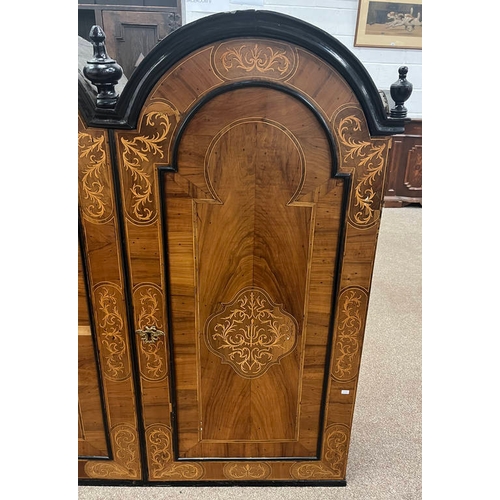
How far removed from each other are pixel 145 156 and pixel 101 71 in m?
0.20

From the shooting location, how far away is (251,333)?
123cm

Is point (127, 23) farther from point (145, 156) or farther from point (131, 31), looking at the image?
point (145, 156)

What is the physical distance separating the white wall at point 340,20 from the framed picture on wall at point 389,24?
0.05m

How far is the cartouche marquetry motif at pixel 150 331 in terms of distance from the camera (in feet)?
3.83

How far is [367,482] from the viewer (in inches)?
57.5

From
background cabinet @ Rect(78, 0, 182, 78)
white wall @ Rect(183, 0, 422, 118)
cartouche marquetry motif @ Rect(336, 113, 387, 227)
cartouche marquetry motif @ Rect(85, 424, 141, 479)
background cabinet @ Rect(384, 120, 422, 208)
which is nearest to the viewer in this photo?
cartouche marquetry motif @ Rect(336, 113, 387, 227)

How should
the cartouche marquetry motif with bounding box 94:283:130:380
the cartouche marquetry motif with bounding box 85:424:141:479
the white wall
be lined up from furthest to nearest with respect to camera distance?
the white wall < the cartouche marquetry motif with bounding box 85:424:141:479 < the cartouche marquetry motif with bounding box 94:283:130:380

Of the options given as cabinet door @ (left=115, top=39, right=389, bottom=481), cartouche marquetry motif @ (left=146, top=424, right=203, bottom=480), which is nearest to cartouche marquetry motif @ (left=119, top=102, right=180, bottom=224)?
cabinet door @ (left=115, top=39, right=389, bottom=481)

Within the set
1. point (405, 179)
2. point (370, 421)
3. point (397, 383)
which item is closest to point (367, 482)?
point (370, 421)

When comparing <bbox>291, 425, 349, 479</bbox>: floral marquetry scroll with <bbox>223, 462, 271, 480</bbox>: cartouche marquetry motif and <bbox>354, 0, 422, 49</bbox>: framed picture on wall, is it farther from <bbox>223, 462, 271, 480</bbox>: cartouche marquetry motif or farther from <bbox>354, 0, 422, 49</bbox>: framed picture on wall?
<bbox>354, 0, 422, 49</bbox>: framed picture on wall

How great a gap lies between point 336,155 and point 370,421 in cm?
123

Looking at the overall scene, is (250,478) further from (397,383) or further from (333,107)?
(333,107)

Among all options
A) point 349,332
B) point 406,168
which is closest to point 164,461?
point 349,332

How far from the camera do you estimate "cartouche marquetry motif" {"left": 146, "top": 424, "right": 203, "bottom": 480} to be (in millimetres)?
1359
